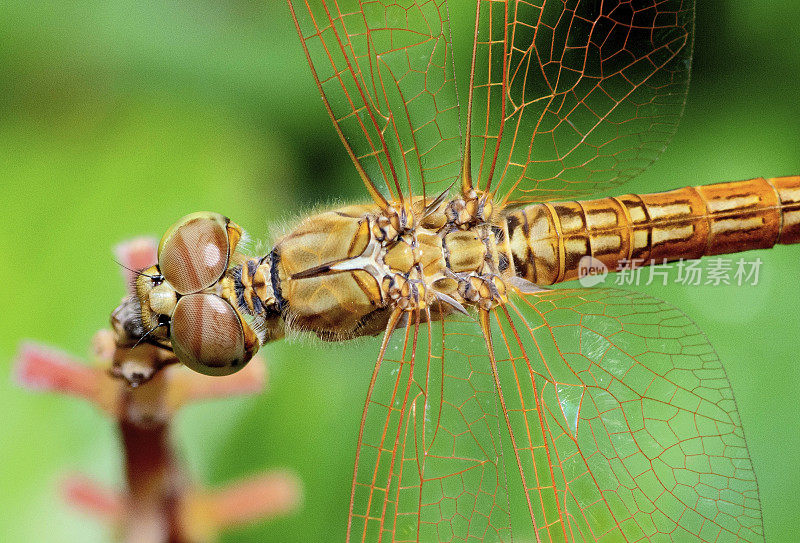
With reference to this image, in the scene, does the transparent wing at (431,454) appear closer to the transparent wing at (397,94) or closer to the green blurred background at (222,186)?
the green blurred background at (222,186)

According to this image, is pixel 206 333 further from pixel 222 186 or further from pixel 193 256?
pixel 222 186

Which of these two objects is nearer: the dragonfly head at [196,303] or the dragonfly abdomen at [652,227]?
the dragonfly head at [196,303]

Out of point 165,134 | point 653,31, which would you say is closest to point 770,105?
point 653,31

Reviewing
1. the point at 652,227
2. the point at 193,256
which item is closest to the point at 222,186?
the point at 193,256

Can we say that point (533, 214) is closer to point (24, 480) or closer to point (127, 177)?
point (127, 177)

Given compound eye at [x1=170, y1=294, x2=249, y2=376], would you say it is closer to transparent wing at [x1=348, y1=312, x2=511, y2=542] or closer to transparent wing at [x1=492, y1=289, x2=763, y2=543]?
transparent wing at [x1=348, y1=312, x2=511, y2=542]

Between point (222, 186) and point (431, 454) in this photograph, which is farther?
point (222, 186)


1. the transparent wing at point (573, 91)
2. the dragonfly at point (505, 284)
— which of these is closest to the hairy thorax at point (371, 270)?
the dragonfly at point (505, 284)

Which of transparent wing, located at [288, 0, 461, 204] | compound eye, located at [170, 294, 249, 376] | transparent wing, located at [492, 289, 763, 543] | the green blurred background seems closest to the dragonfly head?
compound eye, located at [170, 294, 249, 376]
